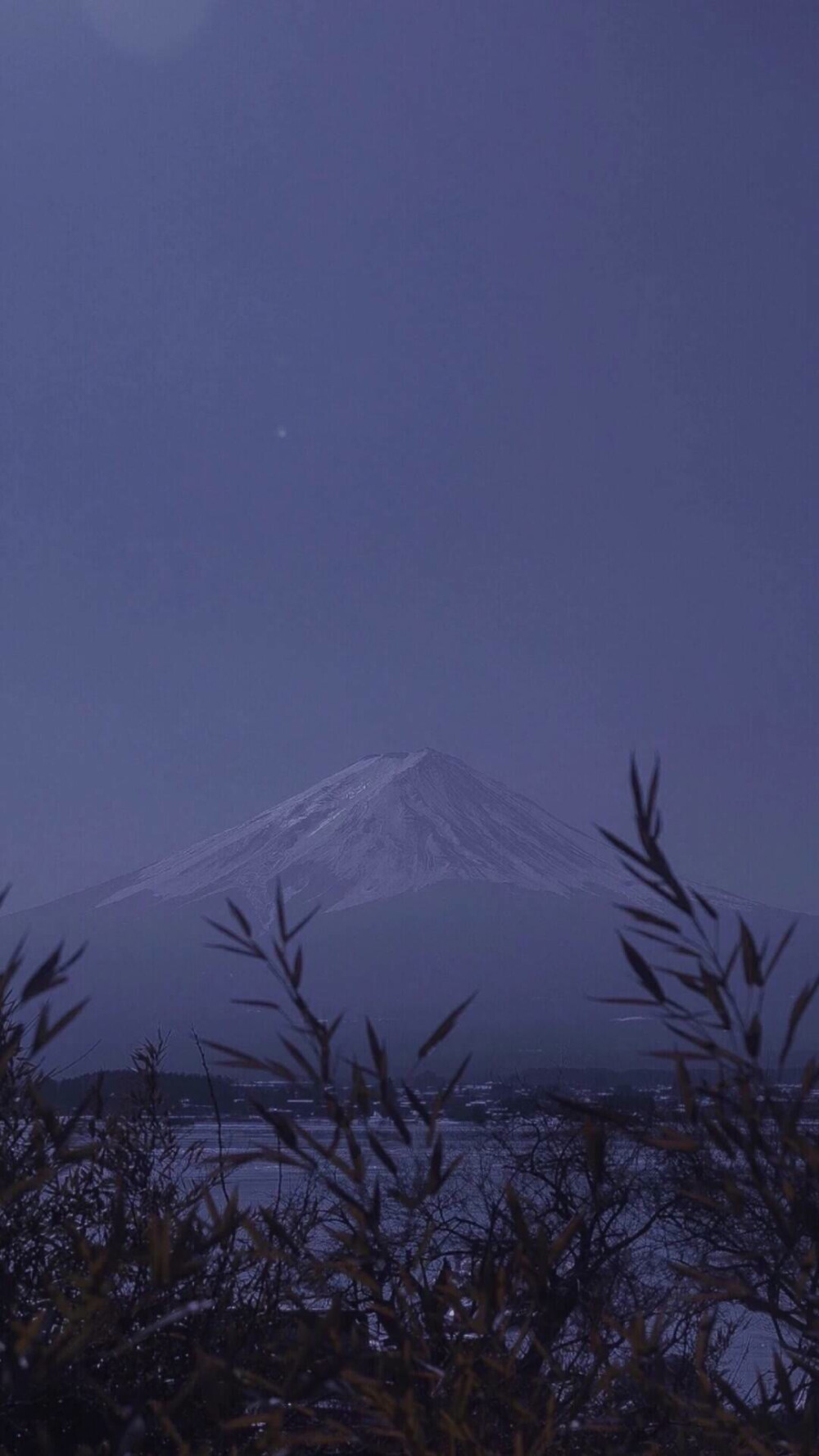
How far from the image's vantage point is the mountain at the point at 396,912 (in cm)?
7588

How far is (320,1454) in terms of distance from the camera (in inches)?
103

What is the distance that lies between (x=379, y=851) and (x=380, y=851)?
0.09 m

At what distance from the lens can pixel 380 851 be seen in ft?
320

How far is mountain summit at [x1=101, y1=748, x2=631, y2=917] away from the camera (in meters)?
87.0

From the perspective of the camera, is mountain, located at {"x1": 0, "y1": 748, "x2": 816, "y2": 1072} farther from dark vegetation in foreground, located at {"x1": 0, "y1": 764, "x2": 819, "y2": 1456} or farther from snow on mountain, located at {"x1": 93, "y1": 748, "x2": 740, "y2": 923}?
dark vegetation in foreground, located at {"x1": 0, "y1": 764, "x2": 819, "y2": 1456}

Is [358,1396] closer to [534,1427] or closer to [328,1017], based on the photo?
[328,1017]

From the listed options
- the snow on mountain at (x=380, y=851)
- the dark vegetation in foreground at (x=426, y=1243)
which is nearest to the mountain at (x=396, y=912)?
the snow on mountain at (x=380, y=851)

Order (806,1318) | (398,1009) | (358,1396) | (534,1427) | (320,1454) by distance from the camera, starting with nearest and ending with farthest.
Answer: (358,1396) → (806,1318) → (534,1427) → (320,1454) → (398,1009)

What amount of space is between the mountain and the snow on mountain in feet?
0.59

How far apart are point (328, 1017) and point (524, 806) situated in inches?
3842

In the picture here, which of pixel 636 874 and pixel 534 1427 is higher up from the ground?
pixel 636 874

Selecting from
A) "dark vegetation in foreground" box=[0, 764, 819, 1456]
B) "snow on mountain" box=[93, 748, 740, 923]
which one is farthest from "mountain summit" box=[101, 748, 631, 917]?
"dark vegetation in foreground" box=[0, 764, 819, 1456]

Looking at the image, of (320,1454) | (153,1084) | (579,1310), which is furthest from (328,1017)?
(153,1084)

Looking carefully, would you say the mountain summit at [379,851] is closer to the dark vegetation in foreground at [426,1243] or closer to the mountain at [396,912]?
the mountain at [396,912]
